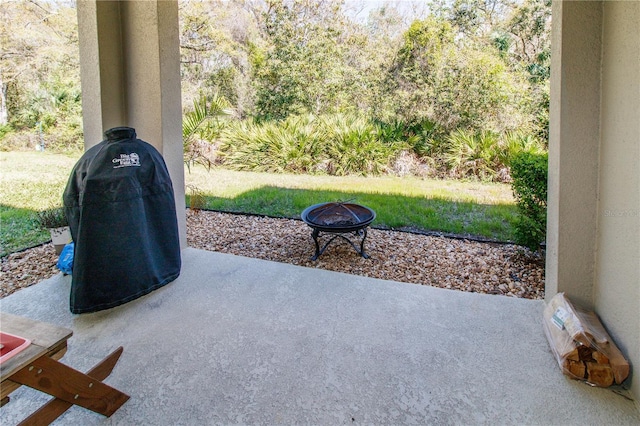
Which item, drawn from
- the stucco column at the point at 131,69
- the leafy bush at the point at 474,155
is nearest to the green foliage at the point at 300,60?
the leafy bush at the point at 474,155

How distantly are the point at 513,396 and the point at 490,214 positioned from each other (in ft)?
12.3

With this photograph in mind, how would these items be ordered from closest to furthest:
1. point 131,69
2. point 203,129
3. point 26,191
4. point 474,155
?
point 131,69, point 26,191, point 474,155, point 203,129

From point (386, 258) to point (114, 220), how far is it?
249cm

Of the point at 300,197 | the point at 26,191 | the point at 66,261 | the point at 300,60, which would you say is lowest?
the point at 66,261

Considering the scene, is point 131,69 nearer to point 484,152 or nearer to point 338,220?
point 338,220

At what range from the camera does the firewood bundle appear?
183 centimetres

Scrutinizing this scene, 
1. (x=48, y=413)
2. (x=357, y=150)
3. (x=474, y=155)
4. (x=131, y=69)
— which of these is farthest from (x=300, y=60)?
(x=48, y=413)

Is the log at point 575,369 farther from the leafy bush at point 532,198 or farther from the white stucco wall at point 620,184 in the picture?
the leafy bush at point 532,198

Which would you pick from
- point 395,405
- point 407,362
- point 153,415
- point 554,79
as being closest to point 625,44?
point 554,79

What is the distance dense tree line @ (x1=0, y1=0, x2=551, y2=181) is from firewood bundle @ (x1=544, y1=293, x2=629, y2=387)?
592 centimetres

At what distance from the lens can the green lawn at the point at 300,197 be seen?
4.72 m

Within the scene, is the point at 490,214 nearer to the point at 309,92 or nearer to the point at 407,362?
the point at 407,362

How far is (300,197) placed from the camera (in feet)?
20.1

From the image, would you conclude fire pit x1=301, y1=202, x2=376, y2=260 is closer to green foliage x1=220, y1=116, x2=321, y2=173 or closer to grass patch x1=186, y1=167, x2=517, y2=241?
grass patch x1=186, y1=167, x2=517, y2=241
